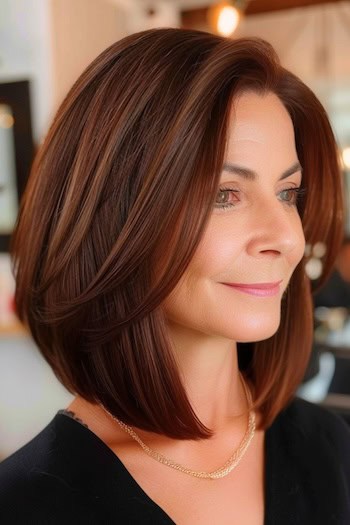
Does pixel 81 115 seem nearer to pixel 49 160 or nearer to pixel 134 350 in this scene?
pixel 49 160

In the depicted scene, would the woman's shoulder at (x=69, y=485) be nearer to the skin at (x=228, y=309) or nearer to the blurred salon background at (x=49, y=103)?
the skin at (x=228, y=309)

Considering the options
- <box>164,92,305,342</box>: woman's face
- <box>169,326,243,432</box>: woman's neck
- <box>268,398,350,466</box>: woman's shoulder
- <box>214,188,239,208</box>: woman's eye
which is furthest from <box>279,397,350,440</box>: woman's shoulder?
<box>214,188,239,208</box>: woman's eye

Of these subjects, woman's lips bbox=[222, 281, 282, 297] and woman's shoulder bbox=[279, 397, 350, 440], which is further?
woman's shoulder bbox=[279, 397, 350, 440]

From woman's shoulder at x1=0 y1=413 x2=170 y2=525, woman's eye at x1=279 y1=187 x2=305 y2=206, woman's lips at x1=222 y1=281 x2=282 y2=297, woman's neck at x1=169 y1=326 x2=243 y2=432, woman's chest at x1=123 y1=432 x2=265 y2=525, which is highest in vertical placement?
woman's eye at x1=279 y1=187 x2=305 y2=206

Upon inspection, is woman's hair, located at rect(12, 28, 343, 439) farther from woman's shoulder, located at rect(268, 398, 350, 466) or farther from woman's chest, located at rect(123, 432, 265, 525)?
woman's shoulder, located at rect(268, 398, 350, 466)

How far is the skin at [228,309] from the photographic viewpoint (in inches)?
25.3

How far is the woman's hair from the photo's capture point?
61cm

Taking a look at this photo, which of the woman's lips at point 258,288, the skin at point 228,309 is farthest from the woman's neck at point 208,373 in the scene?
the woman's lips at point 258,288

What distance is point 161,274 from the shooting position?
63 centimetres

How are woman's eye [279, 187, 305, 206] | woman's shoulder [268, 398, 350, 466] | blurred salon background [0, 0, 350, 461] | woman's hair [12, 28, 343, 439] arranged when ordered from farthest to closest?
blurred salon background [0, 0, 350, 461] < woman's shoulder [268, 398, 350, 466] < woman's eye [279, 187, 305, 206] < woman's hair [12, 28, 343, 439]

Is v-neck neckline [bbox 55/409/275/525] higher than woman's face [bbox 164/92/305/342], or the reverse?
woman's face [bbox 164/92/305/342]

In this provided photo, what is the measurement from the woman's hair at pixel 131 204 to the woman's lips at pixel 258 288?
70mm

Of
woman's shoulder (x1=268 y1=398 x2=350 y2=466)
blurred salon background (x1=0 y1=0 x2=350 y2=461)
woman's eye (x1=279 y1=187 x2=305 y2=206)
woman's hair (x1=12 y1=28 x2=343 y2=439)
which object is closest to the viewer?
woman's hair (x1=12 y1=28 x2=343 y2=439)

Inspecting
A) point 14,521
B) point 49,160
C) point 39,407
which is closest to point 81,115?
point 49,160
